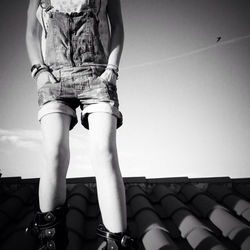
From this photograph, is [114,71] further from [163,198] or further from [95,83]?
[163,198]

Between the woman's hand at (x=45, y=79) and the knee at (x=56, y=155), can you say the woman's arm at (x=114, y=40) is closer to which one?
the woman's hand at (x=45, y=79)

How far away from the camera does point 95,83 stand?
1201 millimetres

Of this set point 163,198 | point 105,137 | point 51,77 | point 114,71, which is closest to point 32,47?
point 51,77

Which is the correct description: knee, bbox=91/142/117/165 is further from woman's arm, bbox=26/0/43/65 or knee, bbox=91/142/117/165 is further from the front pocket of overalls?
woman's arm, bbox=26/0/43/65

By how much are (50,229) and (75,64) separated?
36.2 inches

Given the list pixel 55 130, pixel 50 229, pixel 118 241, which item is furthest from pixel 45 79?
pixel 118 241

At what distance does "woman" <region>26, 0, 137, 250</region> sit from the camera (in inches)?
40.7

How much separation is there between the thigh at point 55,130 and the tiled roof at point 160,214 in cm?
81

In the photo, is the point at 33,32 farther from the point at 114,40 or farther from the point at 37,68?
the point at 114,40

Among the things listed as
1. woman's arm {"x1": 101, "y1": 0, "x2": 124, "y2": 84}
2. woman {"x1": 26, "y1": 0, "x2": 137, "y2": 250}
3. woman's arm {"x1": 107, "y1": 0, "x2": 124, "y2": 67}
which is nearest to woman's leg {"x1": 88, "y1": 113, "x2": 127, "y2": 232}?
woman {"x1": 26, "y1": 0, "x2": 137, "y2": 250}

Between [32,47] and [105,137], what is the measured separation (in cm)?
87

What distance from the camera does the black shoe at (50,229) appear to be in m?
1.02

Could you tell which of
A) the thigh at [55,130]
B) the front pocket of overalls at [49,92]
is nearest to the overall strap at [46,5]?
the front pocket of overalls at [49,92]

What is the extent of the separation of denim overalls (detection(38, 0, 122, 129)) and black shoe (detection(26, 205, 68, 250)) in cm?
53
